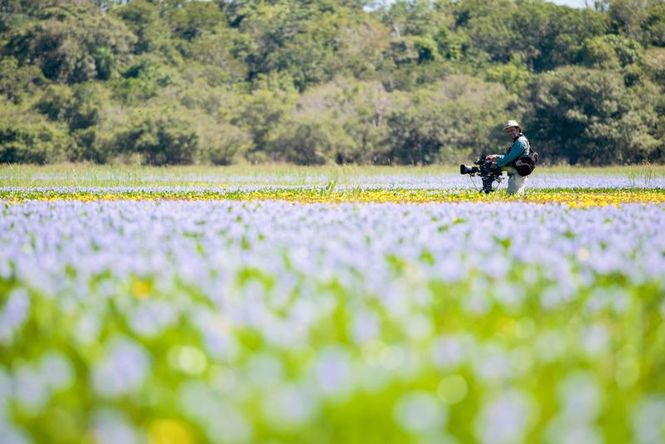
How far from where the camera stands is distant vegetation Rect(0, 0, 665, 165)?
4225 cm

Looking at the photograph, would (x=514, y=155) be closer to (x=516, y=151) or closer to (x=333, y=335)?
(x=516, y=151)

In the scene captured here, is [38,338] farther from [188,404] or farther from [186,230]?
[186,230]

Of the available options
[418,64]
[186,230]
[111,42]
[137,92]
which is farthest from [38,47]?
[186,230]

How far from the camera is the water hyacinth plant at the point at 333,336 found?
287 centimetres

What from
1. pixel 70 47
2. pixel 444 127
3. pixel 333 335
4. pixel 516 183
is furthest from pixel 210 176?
pixel 70 47

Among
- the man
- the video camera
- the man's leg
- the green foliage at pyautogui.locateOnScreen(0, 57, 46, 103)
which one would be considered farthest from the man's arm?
the green foliage at pyautogui.locateOnScreen(0, 57, 46, 103)

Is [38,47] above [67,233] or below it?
above

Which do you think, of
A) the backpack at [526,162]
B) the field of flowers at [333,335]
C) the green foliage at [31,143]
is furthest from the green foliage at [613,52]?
the field of flowers at [333,335]

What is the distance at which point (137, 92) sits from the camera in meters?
51.7

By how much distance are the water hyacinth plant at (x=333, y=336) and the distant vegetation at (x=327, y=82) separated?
110ft

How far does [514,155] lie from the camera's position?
14570 mm

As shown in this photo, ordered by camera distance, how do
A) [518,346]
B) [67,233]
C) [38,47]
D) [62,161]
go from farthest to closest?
[38,47], [62,161], [67,233], [518,346]

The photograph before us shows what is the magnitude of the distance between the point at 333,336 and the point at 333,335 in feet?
0.04

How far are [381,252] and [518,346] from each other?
2.46m
